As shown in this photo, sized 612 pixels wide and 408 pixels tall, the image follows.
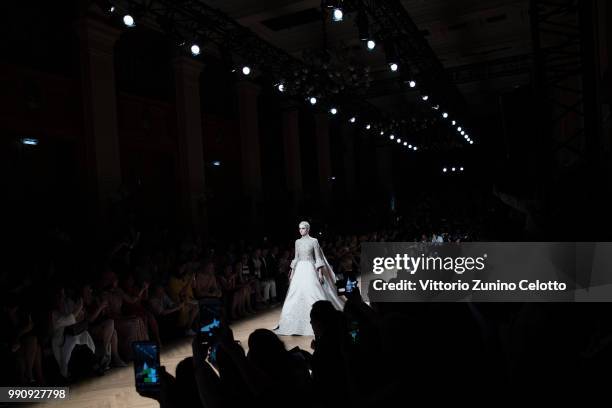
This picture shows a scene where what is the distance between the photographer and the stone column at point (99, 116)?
947 cm

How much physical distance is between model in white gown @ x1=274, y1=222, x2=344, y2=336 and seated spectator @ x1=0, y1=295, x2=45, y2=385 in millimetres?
3052

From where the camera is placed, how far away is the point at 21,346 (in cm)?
477

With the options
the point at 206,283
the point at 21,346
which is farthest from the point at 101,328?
the point at 206,283

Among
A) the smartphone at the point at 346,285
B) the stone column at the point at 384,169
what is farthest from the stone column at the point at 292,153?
the smartphone at the point at 346,285

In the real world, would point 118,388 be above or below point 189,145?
below

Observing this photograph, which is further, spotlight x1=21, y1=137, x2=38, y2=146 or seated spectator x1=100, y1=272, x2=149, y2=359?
spotlight x1=21, y1=137, x2=38, y2=146

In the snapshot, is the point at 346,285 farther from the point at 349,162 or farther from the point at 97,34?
the point at 349,162

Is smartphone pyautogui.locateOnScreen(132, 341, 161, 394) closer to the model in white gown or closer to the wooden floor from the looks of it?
the wooden floor

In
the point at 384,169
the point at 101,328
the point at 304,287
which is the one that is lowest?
the point at 101,328

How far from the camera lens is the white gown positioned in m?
6.55

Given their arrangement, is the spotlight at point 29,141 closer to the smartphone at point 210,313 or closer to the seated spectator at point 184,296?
the seated spectator at point 184,296

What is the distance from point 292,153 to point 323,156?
9.19 ft

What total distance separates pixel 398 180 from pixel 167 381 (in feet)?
94.1

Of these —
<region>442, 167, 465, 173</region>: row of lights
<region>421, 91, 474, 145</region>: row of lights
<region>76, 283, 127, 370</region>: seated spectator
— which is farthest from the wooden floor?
<region>442, 167, 465, 173</region>: row of lights
